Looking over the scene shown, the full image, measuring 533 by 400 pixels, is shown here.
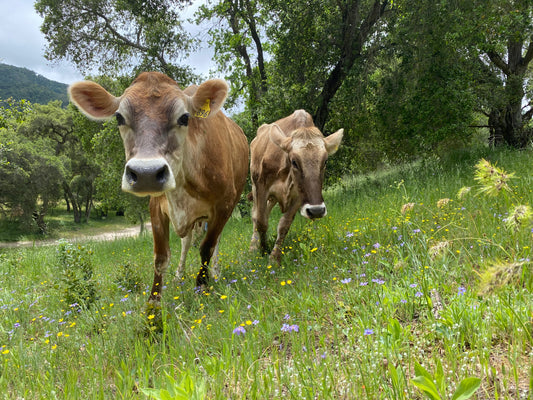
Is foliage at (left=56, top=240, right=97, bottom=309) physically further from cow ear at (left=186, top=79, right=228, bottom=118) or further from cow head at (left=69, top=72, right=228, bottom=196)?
cow ear at (left=186, top=79, right=228, bottom=118)

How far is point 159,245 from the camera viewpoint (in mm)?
4016

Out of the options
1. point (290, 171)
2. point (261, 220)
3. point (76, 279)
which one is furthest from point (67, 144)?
point (76, 279)

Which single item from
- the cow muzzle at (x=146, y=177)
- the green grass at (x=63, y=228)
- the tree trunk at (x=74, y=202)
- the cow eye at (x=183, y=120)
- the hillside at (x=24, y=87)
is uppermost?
the hillside at (x=24, y=87)

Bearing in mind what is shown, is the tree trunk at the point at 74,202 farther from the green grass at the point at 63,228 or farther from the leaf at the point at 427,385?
the leaf at the point at 427,385

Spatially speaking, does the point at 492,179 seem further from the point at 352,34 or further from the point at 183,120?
the point at 352,34

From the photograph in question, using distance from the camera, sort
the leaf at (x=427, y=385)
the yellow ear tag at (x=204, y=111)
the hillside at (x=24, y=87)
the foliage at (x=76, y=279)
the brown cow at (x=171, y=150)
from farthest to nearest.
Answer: the hillside at (x=24, y=87)
the yellow ear tag at (x=204, y=111)
the foliage at (x=76, y=279)
the brown cow at (x=171, y=150)
the leaf at (x=427, y=385)

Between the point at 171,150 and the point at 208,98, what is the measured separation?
97cm

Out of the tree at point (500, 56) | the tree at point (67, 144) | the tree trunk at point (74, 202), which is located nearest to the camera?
the tree at point (500, 56)

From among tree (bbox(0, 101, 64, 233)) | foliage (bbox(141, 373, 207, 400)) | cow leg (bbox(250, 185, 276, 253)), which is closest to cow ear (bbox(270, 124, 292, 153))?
cow leg (bbox(250, 185, 276, 253))

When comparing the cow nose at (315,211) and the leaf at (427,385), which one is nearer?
the leaf at (427,385)

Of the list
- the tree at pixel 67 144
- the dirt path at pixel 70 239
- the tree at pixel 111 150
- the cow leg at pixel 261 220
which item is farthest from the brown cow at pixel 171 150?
the tree at pixel 67 144

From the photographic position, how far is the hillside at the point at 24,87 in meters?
84.1

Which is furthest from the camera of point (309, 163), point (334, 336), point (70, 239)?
point (70, 239)

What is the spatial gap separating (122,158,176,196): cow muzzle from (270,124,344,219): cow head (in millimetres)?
2300
